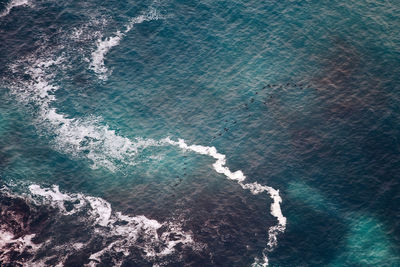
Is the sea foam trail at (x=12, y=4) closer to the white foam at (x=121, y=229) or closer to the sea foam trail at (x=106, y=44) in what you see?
the sea foam trail at (x=106, y=44)

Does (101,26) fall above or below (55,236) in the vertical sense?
above

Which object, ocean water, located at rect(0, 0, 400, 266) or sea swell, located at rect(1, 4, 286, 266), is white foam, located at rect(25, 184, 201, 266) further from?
ocean water, located at rect(0, 0, 400, 266)

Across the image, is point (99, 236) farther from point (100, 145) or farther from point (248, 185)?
point (248, 185)

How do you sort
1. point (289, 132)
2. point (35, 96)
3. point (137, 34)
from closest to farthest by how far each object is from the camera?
point (289, 132) → point (35, 96) → point (137, 34)

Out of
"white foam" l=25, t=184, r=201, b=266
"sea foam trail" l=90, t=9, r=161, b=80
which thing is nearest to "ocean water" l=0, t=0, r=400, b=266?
"white foam" l=25, t=184, r=201, b=266

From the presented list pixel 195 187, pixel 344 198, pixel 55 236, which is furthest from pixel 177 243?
pixel 344 198

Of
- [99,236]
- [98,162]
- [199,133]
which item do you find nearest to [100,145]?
[98,162]

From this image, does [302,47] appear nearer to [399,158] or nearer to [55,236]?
[399,158]

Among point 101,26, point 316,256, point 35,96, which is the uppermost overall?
point 101,26
